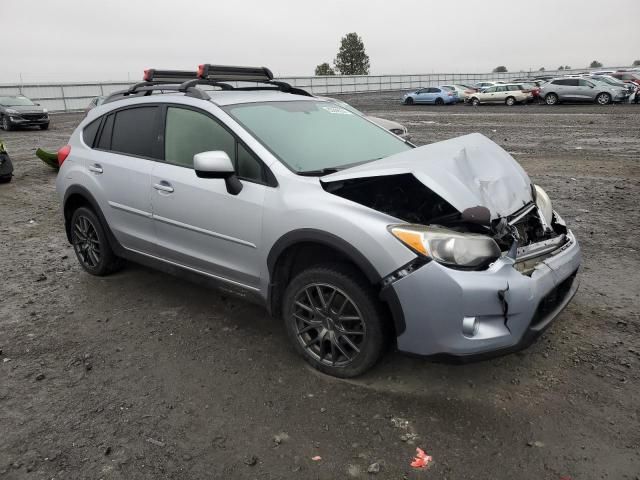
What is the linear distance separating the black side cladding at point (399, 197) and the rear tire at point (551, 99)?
28976 mm

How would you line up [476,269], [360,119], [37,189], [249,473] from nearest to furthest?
[249,473] < [476,269] < [360,119] < [37,189]

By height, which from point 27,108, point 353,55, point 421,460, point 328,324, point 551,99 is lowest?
point 421,460

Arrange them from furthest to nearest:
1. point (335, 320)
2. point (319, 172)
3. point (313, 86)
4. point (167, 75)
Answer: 1. point (313, 86)
2. point (167, 75)
3. point (319, 172)
4. point (335, 320)

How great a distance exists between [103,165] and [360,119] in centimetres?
232

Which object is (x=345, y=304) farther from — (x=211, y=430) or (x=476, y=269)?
(x=211, y=430)

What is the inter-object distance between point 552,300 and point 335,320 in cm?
Answer: 130

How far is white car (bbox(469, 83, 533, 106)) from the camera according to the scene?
3064 centimetres

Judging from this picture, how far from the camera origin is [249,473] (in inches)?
99.0

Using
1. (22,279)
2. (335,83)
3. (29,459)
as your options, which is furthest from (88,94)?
(29,459)

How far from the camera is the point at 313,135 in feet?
12.7

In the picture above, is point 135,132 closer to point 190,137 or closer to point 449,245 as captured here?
point 190,137

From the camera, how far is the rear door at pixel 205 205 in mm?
3445

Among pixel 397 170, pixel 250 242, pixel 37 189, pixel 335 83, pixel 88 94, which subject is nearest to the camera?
pixel 397 170

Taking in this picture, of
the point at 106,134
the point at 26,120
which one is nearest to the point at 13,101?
the point at 26,120
